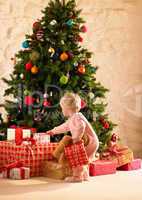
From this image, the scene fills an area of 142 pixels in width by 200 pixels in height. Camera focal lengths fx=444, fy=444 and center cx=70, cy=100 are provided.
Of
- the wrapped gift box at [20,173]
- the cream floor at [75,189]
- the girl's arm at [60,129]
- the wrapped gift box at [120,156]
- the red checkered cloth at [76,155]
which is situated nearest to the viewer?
the cream floor at [75,189]

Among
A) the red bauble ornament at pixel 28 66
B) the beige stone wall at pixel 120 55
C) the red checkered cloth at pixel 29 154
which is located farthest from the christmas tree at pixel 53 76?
the beige stone wall at pixel 120 55

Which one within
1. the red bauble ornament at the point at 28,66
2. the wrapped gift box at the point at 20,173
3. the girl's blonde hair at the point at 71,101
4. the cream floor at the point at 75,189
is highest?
the red bauble ornament at the point at 28,66

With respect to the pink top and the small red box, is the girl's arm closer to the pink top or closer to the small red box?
the pink top

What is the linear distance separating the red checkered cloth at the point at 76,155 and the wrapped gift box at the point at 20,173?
1.10 ft

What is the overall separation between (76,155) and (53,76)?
0.81 meters

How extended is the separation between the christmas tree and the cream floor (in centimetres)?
57

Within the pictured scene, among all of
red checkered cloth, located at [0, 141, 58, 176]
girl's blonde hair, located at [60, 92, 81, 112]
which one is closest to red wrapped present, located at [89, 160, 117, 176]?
red checkered cloth, located at [0, 141, 58, 176]

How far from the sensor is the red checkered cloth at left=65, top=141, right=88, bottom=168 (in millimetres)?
3080

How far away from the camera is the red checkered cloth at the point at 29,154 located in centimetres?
327

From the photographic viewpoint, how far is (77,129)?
3.16 metres

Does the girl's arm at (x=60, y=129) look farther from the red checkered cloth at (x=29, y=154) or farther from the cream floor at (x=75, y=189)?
the cream floor at (x=75, y=189)

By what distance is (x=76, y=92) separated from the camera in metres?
3.63

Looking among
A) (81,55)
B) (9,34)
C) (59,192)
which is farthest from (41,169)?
(9,34)

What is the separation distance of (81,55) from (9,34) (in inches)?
44.7
